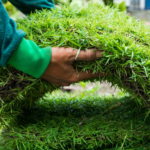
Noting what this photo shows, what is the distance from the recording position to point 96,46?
0.81 meters

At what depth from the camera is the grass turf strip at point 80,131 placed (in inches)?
36.6

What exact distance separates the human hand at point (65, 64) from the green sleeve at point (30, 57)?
0.03 m

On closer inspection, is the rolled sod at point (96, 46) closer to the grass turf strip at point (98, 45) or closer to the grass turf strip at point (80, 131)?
the grass turf strip at point (98, 45)

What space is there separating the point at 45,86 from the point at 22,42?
0.22 meters

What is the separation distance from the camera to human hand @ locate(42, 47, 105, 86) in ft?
2.64

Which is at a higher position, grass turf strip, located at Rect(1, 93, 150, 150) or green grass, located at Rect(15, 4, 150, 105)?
green grass, located at Rect(15, 4, 150, 105)

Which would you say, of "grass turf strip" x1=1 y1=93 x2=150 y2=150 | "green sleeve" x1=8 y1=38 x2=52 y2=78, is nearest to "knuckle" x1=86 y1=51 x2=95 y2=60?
"green sleeve" x1=8 y1=38 x2=52 y2=78

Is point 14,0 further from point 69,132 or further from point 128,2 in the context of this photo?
point 128,2

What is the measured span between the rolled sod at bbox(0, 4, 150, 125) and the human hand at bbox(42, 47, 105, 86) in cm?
2

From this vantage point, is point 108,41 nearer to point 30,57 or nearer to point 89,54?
point 89,54

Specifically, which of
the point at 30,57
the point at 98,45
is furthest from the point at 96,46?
the point at 30,57

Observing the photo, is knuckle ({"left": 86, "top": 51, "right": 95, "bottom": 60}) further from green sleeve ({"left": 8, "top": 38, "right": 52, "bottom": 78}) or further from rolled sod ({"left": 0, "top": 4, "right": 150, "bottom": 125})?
green sleeve ({"left": 8, "top": 38, "right": 52, "bottom": 78})

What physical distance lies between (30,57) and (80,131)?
1.37ft

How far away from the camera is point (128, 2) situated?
523 cm
